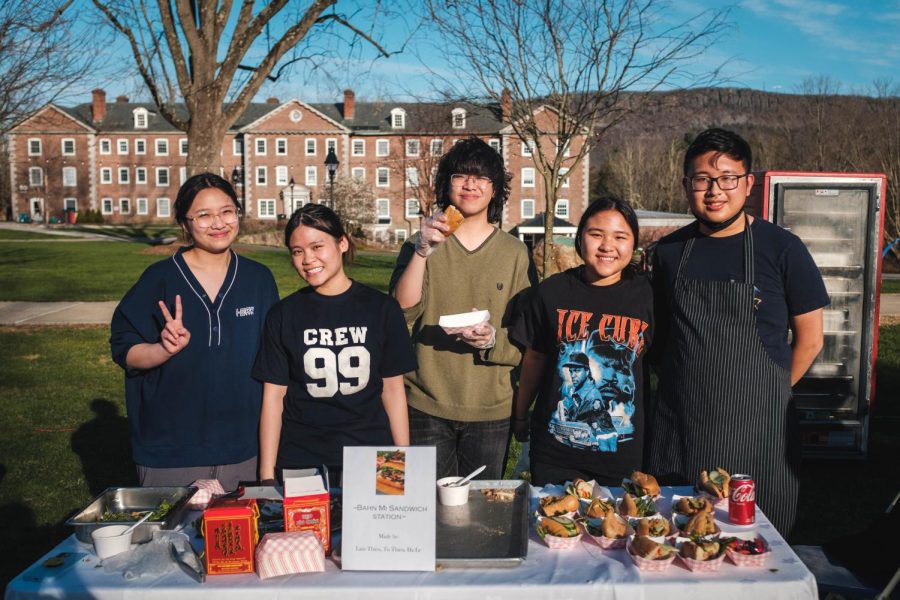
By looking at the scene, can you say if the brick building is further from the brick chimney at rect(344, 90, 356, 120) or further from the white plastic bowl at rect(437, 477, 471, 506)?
the white plastic bowl at rect(437, 477, 471, 506)

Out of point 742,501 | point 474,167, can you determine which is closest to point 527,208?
point 474,167

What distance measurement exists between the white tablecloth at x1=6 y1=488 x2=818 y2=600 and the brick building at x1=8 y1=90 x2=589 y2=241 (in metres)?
48.9

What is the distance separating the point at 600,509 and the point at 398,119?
5981 centimetres

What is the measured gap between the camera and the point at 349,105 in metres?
61.0

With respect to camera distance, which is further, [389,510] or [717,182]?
[717,182]

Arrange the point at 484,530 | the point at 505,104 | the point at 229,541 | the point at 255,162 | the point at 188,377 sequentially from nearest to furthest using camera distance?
the point at 229,541 < the point at 484,530 < the point at 188,377 < the point at 505,104 < the point at 255,162

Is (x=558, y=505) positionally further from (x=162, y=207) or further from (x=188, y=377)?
(x=162, y=207)

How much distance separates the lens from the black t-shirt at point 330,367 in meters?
2.85

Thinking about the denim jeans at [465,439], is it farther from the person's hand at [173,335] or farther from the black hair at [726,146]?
the black hair at [726,146]

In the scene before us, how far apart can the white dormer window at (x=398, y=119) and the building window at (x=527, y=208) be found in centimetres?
1179

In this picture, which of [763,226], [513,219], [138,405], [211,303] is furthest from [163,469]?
[513,219]

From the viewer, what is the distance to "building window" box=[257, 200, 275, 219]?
60.8 metres

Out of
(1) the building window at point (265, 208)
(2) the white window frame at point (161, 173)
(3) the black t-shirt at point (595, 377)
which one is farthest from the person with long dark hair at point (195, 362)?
(2) the white window frame at point (161, 173)

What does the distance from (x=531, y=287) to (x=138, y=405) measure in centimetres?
175
